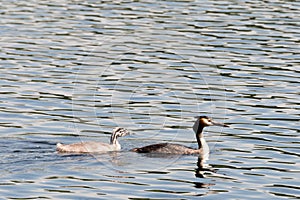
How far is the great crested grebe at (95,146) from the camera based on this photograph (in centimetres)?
1780

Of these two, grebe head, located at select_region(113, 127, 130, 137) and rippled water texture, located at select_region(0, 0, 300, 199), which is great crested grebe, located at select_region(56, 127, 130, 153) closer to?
grebe head, located at select_region(113, 127, 130, 137)

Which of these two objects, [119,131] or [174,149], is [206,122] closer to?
[174,149]

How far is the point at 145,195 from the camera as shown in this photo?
1505 centimetres

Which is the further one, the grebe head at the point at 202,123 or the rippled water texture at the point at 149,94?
the grebe head at the point at 202,123

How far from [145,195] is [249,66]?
11.8m

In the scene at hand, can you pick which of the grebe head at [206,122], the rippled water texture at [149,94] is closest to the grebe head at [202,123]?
the grebe head at [206,122]

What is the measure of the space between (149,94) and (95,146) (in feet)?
16.5

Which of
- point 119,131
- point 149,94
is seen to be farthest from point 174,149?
point 149,94

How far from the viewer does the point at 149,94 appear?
2322 centimetres

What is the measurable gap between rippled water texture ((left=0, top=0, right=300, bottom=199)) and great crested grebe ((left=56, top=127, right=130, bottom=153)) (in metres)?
0.17

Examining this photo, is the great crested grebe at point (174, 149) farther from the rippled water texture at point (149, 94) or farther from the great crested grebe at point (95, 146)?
the great crested grebe at point (95, 146)

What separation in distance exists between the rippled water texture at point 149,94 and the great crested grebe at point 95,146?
0.17 meters

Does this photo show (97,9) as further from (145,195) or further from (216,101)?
(145,195)

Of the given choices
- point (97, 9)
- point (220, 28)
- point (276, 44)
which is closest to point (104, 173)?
point (276, 44)
